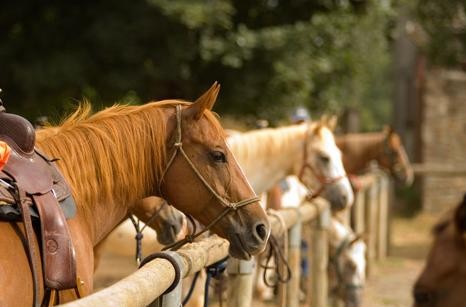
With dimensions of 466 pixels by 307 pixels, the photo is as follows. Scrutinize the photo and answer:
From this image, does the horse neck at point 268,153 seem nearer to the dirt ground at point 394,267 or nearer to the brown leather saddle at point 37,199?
the dirt ground at point 394,267

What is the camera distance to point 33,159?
3387 millimetres

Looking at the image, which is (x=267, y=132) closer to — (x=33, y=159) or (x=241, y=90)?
(x=33, y=159)

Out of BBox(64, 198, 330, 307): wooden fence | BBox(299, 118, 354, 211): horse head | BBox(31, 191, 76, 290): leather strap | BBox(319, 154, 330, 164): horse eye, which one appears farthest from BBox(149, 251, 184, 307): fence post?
BBox(319, 154, 330, 164): horse eye

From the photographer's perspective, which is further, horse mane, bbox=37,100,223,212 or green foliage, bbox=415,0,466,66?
green foliage, bbox=415,0,466,66

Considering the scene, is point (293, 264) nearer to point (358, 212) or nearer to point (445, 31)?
point (358, 212)

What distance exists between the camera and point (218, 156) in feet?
13.0

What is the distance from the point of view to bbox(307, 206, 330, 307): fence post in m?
6.46

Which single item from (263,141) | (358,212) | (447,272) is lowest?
(358,212)

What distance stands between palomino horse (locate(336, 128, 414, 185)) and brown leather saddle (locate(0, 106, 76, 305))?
8356mm

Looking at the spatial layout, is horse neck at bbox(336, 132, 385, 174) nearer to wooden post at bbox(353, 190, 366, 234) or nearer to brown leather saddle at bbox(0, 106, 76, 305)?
wooden post at bbox(353, 190, 366, 234)

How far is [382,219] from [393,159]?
971 millimetres

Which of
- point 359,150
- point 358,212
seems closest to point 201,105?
point 358,212

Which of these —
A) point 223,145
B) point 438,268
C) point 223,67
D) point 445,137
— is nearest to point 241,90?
point 223,67

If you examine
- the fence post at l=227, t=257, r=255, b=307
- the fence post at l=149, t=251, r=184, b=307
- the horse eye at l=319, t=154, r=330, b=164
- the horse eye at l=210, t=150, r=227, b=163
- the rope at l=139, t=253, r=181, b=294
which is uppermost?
the horse eye at l=210, t=150, r=227, b=163
